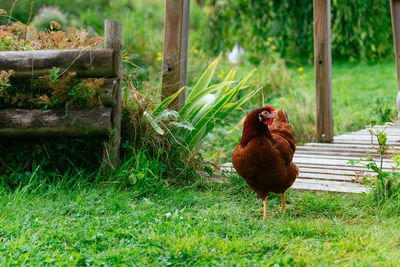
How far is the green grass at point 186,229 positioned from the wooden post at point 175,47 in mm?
1089

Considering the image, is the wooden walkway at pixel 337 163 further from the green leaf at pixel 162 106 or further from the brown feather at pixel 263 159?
the green leaf at pixel 162 106

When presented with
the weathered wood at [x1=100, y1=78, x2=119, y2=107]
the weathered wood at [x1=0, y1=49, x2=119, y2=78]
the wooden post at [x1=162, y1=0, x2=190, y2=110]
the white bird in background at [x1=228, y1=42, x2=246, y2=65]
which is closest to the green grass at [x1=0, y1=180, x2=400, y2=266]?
the weathered wood at [x1=100, y1=78, x2=119, y2=107]

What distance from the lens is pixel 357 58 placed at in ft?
42.4

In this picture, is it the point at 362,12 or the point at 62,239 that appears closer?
the point at 62,239

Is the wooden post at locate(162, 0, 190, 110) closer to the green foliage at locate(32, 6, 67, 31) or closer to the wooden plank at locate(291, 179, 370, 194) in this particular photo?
the green foliage at locate(32, 6, 67, 31)

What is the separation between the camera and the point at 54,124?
3590 mm

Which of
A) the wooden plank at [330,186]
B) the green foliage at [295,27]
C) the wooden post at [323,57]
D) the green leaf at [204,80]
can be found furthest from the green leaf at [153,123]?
the green foliage at [295,27]

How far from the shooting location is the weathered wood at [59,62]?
3.62m

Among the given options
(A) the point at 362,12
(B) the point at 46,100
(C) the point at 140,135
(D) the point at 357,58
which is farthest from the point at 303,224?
(D) the point at 357,58

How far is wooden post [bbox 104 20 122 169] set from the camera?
3.68 meters

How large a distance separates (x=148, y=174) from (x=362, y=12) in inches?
397

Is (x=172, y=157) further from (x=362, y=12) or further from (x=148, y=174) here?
(x=362, y=12)

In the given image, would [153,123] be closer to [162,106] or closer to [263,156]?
[162,106]

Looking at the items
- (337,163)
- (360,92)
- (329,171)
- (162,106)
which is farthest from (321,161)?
(360,92)
